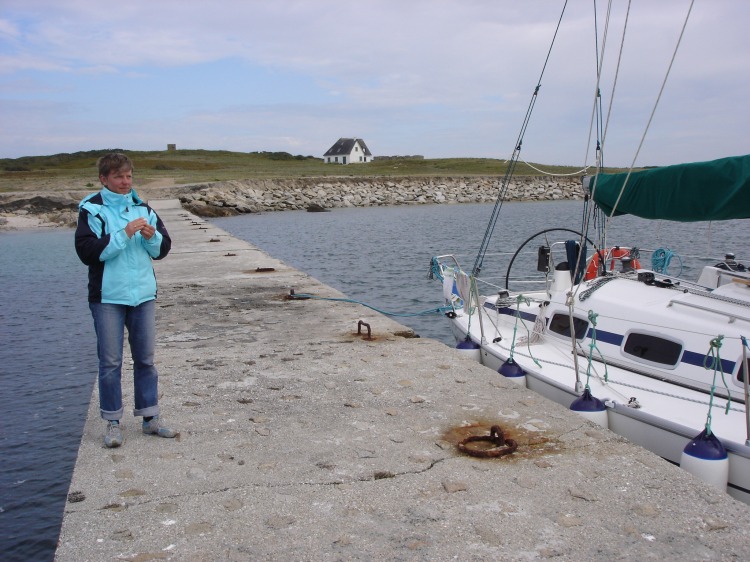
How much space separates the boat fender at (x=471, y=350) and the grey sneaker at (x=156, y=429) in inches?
196

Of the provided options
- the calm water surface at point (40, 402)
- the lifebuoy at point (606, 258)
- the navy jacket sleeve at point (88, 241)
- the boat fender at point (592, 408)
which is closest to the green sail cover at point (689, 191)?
the lifebuoy at point (606, 258)

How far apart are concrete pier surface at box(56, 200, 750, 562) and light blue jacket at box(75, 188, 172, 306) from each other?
1222mm

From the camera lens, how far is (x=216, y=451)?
5.19m

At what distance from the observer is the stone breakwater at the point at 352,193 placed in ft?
180

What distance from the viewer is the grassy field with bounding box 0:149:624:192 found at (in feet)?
202

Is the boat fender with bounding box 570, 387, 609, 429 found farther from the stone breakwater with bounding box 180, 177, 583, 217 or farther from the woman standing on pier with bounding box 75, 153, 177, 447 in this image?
the stone breakwater with bounding box 180, 177, 583, 217

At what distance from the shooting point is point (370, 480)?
15.3 ft

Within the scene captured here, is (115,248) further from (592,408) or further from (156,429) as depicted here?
(592,408)

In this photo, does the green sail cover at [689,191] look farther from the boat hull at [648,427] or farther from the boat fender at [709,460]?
the boat fender at [709,460]

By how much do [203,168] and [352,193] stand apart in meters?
25.6

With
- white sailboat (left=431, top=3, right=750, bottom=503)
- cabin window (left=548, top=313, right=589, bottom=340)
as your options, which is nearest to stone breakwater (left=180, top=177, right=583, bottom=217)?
white sailboat (left=431, top=3, right=750, bottom=503)

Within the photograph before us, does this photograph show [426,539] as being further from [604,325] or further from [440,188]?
[440,188]

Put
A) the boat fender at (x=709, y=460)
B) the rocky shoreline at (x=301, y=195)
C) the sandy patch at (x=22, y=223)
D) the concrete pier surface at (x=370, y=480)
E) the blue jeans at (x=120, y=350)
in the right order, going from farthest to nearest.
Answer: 1. the rocky shoreline at (x=301, y=195)
2. the sandy patch at (x=22, y=223)
3. the boat fender at (x=709, y=460)
4. the blue jeans at (x=120, y=350)
5. the concrete pier surface at (x=370, y=480)

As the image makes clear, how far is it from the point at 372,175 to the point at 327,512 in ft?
246
